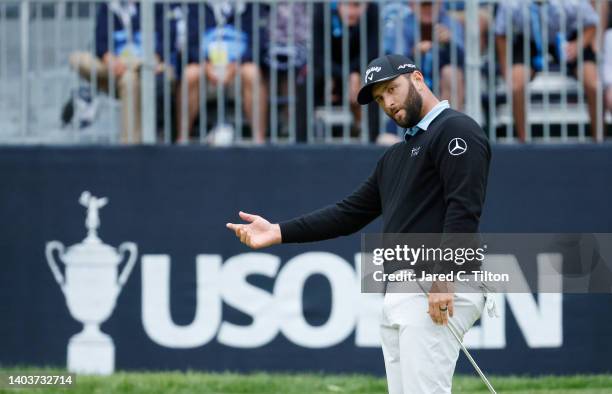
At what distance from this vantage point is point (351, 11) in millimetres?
8680

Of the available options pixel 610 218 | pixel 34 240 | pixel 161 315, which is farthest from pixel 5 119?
pixel 610 218

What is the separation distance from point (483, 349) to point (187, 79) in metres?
3.05

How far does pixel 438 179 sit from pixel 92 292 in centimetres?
439

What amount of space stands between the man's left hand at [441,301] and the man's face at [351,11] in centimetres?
420

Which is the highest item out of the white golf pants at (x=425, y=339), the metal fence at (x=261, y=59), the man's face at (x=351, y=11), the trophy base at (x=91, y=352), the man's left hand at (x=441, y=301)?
the man's face at (x=351, y=11)

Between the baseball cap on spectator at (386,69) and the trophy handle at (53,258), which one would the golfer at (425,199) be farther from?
the trophy handle at (53,258)

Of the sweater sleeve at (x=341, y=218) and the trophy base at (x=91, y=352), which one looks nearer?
the sweater sleeve at (x=341, y=218)

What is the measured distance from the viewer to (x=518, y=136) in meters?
8.83

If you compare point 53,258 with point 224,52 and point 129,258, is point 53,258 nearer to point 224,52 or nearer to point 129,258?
point 129,258

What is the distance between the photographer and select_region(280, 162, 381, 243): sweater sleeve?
5.56 m

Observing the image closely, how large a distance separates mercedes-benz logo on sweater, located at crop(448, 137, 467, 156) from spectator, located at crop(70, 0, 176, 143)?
4.26 m

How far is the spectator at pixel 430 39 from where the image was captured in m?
8.59

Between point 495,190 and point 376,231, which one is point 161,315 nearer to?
point 376,231

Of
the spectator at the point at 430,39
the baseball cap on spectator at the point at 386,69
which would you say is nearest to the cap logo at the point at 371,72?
the baseball cap on spectator at the point at 386,69
